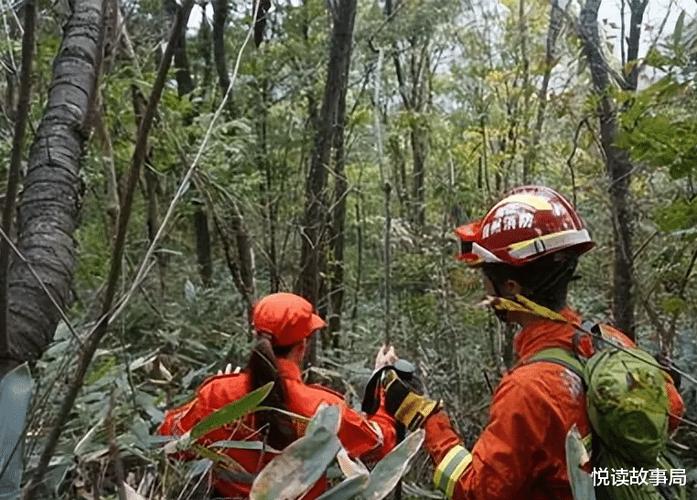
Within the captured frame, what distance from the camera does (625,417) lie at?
1.74m

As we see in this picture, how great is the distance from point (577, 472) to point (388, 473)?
0.39 meters

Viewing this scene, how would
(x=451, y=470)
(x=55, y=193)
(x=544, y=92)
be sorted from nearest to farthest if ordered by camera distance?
(x=55, y=193) → (x=451, y=470) → (x=544, y=92)

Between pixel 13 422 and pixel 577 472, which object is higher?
pixel 13 422

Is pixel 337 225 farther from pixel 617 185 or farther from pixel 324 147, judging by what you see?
pixel 617 185

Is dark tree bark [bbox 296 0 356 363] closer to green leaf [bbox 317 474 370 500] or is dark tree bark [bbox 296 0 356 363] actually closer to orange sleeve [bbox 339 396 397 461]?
orange sleeve [bbox 339 396 397 461]

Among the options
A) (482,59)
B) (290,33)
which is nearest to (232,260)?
(290,33)

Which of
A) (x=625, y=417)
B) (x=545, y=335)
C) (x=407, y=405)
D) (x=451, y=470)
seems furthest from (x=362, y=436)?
(x=625, y=417)

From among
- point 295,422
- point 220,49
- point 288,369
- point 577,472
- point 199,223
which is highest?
point 220,49

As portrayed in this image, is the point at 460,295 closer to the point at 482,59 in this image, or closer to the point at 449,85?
the point at 482,59

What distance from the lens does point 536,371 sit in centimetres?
199

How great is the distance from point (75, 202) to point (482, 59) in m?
10.0

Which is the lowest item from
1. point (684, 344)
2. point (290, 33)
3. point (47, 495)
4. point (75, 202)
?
point (684, 344)

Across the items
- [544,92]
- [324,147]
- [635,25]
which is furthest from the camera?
[544,92]

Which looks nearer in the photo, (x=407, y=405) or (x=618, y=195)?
(x=407, y=405)
